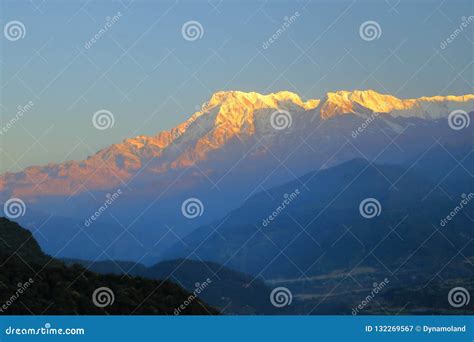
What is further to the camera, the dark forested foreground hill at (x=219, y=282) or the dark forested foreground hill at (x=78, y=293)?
the dark forested foreground hill at (x=219, y=282)

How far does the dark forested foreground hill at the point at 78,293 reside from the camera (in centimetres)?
3209

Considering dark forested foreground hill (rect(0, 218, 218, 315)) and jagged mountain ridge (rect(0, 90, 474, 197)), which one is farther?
jagged mountain ridge (rect(0, 90, 474, 197))

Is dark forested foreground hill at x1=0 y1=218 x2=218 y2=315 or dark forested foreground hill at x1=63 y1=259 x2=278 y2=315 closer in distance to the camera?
dark forested foreground hill at x1=0 y1=218 x2=218 y2=315

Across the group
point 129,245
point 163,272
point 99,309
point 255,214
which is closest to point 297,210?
point 255,214

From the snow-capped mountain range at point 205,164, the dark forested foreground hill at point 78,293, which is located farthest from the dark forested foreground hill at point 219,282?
the dark forested foreground hill at point 78,293

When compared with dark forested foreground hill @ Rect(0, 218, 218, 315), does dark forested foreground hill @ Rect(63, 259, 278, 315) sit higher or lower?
lower

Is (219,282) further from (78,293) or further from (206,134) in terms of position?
(78,293)

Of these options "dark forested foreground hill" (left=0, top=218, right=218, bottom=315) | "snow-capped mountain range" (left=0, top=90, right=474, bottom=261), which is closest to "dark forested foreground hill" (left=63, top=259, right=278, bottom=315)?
"snow-capped mountain range" (left=0, top=90, right=474, bottom=261)

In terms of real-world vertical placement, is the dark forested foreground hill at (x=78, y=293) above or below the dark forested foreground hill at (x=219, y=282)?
above

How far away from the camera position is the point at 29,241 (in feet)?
154

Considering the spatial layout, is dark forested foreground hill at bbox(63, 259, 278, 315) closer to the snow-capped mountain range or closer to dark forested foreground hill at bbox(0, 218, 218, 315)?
the snow-capped mountain range

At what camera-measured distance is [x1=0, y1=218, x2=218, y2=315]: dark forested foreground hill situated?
1264 inches

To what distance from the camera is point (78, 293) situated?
110 feet

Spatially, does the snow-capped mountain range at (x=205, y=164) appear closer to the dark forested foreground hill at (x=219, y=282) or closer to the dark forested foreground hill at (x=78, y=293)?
the dark forested foreground hill at (x=219, y=282)
